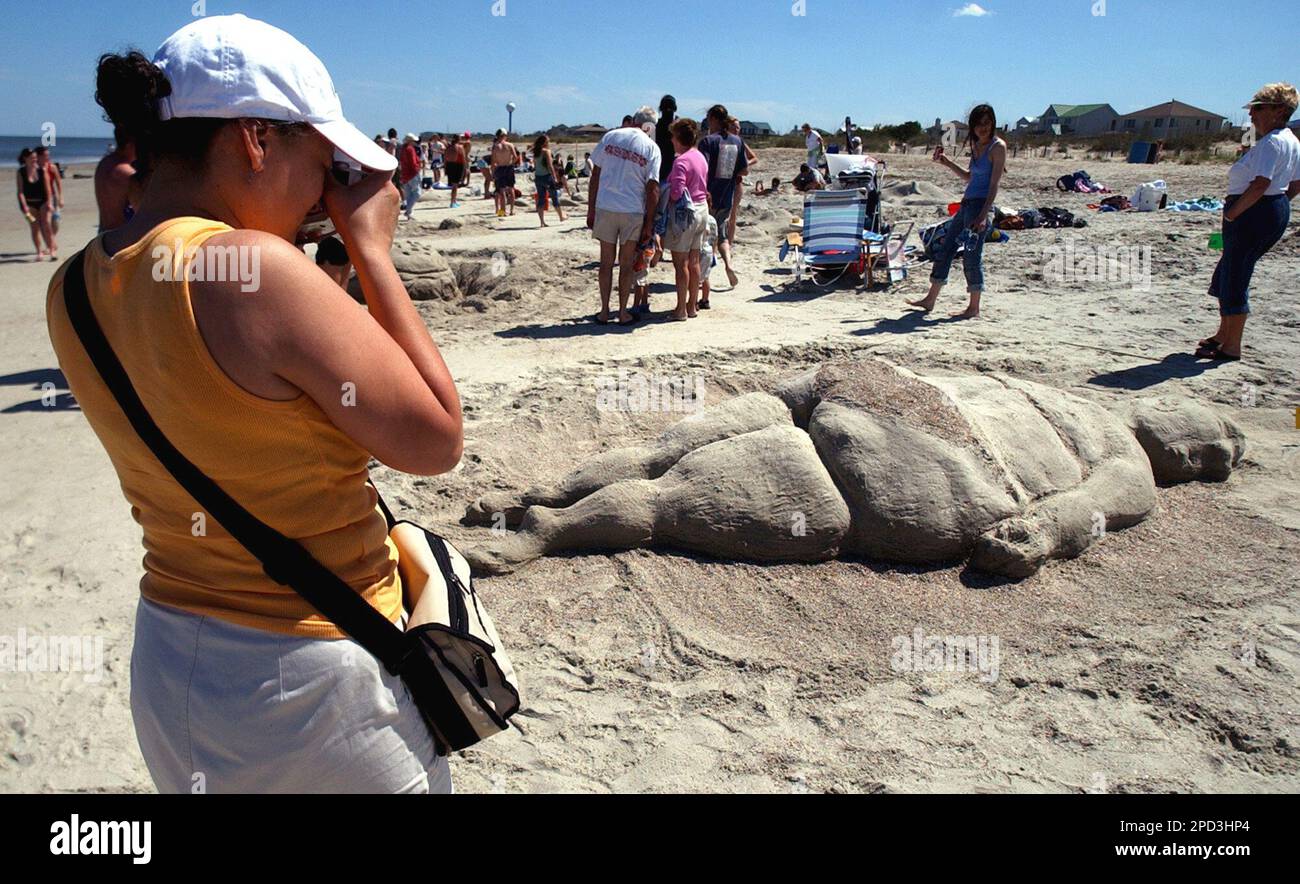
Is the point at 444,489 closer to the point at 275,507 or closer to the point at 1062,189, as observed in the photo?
the point at 275,507

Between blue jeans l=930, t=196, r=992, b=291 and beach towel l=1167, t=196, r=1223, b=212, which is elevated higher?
beach towel l=1167, t=196, r=1223, b=212

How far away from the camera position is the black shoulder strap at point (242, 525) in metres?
1.17

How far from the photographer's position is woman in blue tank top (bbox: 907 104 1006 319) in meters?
7.14

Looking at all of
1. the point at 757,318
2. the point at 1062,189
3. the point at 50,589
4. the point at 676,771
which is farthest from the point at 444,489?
the point at 1062,189

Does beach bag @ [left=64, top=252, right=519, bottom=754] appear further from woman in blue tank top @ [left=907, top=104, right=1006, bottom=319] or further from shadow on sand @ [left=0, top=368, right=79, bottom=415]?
woman in blue tank top @ [left=907, top=104, right=1006, bottom=319]

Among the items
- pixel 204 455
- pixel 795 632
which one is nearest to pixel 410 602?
pixel 204 455

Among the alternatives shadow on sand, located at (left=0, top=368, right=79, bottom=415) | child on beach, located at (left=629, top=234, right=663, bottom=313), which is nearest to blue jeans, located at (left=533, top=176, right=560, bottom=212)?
child on beach, located at (left=629, top=234, right=663, bottom=313)

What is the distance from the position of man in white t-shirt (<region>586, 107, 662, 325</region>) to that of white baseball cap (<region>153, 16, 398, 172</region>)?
6363 mm

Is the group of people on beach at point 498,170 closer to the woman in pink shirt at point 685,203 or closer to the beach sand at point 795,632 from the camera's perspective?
the woman in pink shirt at point 685,203

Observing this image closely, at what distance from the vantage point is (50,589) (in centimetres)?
386

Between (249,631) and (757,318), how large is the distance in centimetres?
721

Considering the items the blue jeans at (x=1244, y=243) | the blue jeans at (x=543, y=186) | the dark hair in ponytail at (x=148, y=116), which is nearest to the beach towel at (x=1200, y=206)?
the blue jeans at (x=1244, y=243)

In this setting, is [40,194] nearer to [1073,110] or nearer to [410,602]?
[410,602]

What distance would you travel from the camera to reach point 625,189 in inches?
293
